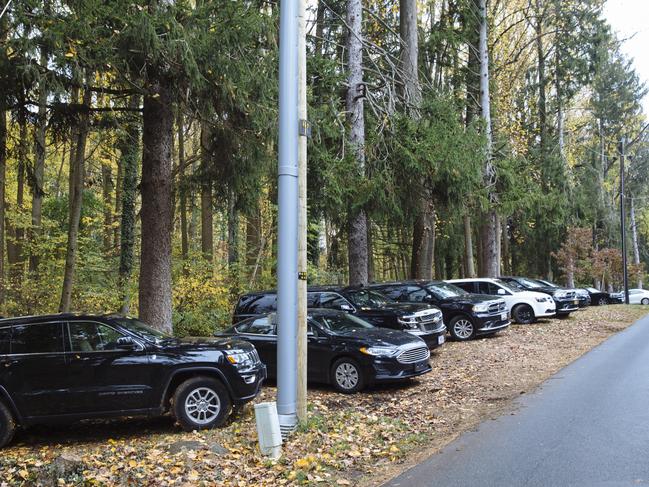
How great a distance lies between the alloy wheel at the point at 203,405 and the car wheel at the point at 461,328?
9.49 m

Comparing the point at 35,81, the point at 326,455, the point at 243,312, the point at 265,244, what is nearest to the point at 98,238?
the point at 265,244

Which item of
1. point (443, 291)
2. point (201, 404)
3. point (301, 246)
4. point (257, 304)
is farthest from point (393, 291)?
point (201, 404)

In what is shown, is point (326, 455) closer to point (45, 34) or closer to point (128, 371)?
point (128, 371)

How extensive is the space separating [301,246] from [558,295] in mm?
15758

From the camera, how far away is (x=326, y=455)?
650cm

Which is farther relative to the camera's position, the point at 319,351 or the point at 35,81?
Result: the point at 319,351

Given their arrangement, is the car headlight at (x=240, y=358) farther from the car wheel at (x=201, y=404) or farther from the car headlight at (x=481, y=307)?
the car headlight at (x=481, y=307)

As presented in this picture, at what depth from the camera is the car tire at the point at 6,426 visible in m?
7.46

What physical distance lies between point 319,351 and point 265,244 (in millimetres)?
15231

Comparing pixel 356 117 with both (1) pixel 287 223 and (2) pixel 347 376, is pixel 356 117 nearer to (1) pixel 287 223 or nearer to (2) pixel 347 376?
(2) pixel 347 376

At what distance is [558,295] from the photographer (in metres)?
20.6

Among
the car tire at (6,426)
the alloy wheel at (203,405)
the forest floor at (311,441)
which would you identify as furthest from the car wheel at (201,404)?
the car tire at (6,426)

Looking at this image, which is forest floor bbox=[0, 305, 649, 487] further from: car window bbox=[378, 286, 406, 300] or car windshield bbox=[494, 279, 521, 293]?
car windshield bbox=[494, 279, 521, 293]

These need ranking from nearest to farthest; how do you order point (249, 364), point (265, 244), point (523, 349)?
point (249, 364), point (523, 349), point (265, 244)
